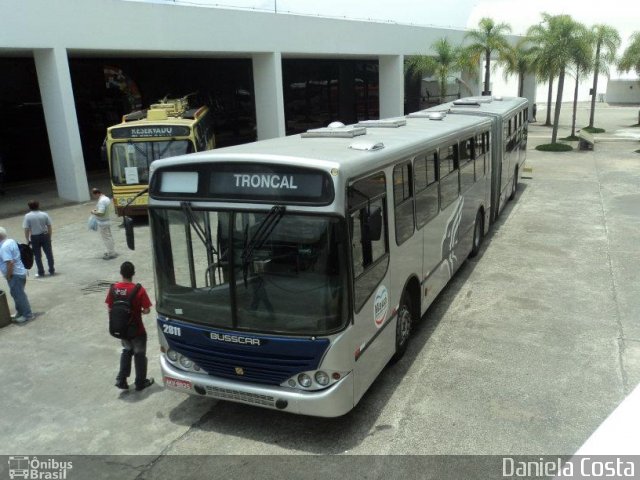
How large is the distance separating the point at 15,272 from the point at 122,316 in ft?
11.5

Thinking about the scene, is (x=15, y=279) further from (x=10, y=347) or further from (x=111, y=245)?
(x=111, y=245)

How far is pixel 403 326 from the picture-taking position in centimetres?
717

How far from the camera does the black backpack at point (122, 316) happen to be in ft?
20.6

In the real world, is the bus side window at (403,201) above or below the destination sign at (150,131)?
below

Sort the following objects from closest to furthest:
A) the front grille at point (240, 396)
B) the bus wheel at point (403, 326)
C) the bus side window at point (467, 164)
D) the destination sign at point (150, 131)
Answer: the front grille at point (240, 396)
the bus wheel at point (403, 326)
the bus side window at point (467, 164)
the destination sign at point (150, 131)

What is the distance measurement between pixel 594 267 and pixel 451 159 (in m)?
4.02

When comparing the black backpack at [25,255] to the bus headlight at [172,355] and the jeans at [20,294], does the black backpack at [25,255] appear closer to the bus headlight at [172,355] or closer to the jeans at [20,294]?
the jeans at [20,294]

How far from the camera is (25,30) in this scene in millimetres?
16281

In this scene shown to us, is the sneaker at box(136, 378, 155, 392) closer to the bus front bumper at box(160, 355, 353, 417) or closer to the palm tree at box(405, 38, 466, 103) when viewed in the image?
the bus front bumper at box(160, 355, 353, 417)

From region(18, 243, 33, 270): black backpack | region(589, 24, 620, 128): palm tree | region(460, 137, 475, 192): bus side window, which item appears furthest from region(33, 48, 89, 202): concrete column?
region(589, 24, 620, 128): palm tree

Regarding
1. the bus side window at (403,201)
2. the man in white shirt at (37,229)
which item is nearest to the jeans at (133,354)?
the bus side window at (403,201)

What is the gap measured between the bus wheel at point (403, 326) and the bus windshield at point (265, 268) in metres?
1.91

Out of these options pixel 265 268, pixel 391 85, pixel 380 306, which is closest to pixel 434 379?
pixel 380 306

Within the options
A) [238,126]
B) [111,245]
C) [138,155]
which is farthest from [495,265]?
[238,126]
